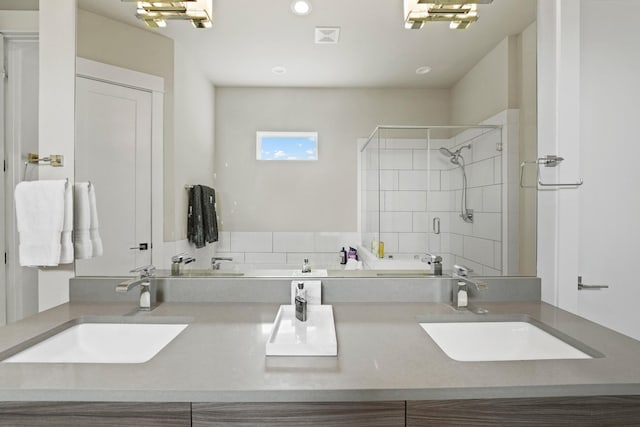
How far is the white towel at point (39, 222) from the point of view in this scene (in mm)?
1347

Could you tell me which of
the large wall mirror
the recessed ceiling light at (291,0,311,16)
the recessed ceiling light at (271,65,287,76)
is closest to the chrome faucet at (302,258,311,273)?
the large wall mirror

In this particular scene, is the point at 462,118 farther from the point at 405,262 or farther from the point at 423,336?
the point at 423,336

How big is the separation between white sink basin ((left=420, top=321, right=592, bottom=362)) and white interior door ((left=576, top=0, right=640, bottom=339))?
0.59 metres

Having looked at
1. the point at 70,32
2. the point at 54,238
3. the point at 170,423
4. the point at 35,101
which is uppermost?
the point at 70,32

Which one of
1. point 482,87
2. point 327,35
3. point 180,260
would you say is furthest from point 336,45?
point 180,260

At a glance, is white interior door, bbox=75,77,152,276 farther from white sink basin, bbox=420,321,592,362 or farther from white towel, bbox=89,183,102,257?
white sink basin, bbox=420,321,592,362

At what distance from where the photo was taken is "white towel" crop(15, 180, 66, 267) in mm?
1347

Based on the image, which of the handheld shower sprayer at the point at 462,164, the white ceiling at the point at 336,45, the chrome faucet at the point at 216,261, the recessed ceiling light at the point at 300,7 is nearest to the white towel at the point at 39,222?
the chrome faucet at the point at 216,261

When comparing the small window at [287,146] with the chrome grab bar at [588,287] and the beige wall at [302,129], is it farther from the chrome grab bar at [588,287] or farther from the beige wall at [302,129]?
the chrome grab bar at [588,287]

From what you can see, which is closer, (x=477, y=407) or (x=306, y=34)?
(x=477, y=407)

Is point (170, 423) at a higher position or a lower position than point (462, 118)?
lower

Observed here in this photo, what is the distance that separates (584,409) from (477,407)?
0.25 metres

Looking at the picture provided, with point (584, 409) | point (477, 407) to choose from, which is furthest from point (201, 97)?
point (584, 409)

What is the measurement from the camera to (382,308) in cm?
135
